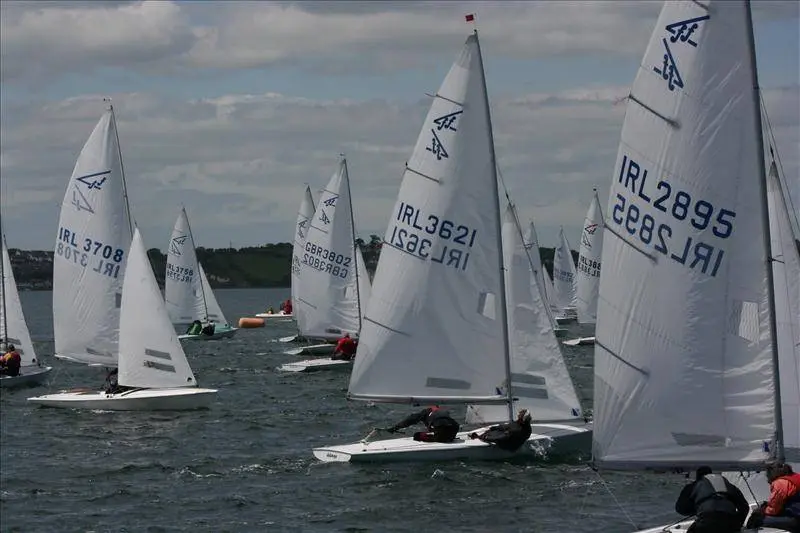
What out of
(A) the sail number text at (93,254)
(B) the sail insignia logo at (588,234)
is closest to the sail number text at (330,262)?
(A) the sail number text at (93,254)

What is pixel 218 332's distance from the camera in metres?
69.9

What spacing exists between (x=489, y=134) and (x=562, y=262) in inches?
2449

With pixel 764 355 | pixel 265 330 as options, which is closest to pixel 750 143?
pixel 764 355

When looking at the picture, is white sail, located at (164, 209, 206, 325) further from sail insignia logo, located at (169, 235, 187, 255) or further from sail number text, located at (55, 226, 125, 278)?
sail number text, located at (55, 226, 125, 278)

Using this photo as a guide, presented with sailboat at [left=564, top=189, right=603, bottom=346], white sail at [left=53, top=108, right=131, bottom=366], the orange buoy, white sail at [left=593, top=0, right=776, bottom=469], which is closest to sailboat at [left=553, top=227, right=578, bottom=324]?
sailboat at [left=564, top=189, right=603, bottom=346]

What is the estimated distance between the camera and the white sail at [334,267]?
50.6 m

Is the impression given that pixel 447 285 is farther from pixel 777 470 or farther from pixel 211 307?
pixel 211 307

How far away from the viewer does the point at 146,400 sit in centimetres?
3416

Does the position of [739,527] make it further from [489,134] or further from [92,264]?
[92,264]

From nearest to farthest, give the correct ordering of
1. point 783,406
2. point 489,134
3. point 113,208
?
point 783,406 < point 489,134 < point 113,208

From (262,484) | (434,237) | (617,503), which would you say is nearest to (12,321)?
(262,484)

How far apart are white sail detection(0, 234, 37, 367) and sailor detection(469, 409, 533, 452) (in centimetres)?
2421

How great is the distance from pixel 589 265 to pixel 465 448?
48.4 metres

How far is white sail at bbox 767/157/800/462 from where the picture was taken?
1688cm
